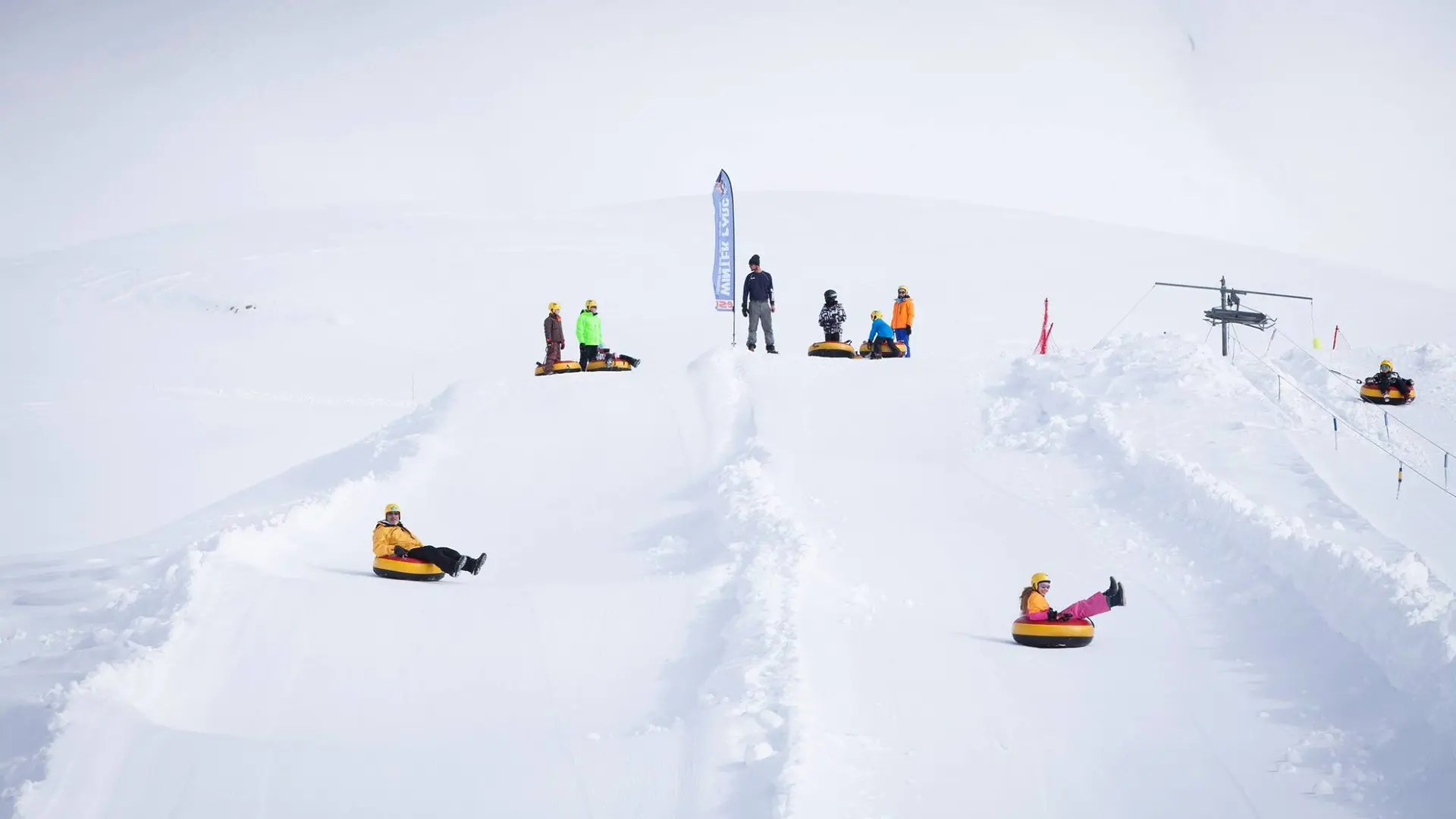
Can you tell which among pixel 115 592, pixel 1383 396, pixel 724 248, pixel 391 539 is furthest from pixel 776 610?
pixel 1383 396

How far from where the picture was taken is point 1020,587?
33.6 ft

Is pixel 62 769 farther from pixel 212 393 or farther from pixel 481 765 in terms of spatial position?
pixel 212 393

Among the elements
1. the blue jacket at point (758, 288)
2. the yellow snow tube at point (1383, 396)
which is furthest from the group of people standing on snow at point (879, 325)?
the yellow snow tube at point (1383, 396)

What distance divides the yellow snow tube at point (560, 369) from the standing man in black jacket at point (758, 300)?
9.50ft

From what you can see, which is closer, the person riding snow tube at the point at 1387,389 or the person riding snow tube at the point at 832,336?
the person riding snow tube at the point at 832,336

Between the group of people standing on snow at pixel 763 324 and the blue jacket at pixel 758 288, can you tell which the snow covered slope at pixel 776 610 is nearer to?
the group of people standing on snow at pixel 763 324

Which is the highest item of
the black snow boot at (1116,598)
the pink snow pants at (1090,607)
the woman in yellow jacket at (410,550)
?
the black snow boot at (1116,598)

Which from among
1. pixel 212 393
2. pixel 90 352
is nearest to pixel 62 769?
pixel 212 393

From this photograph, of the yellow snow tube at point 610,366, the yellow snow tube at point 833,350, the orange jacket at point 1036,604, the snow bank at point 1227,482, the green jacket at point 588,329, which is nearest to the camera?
the snow bank at point 1227,482

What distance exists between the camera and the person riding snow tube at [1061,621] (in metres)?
8.61

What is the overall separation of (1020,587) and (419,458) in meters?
8.10

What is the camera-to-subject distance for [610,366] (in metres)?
19.2

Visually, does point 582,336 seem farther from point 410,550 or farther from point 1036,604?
point 1036,604

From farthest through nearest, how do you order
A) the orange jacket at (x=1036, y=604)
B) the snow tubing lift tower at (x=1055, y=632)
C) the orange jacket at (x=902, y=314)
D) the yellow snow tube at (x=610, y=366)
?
the yellow snow tube at (x=610, y=366) < the orange jacket at (x=902, y=314) < the orange jacket at (x=1036, y=604) < the snow tubing lift tower at (x=1055, y=632)
